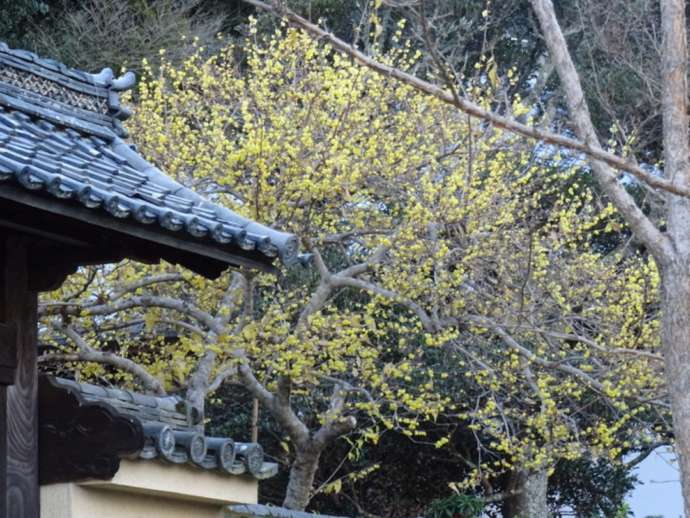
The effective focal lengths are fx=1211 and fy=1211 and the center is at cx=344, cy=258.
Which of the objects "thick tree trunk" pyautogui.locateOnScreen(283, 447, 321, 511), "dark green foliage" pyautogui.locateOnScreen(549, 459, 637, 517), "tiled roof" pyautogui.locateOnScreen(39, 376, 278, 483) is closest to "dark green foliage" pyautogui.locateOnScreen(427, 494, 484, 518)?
"dark green foliage" pyautogui.locateOnScreen(549, 459, 637, 517)

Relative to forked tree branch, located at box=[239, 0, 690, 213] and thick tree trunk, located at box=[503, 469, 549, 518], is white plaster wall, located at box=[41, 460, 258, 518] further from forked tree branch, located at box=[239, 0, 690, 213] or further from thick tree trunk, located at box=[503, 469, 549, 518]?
thick tree trunk, located at box=[503, 469, 549, 518]

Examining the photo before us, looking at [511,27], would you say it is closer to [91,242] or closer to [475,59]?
[475,59]

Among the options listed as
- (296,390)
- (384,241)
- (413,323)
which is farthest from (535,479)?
(384,241)

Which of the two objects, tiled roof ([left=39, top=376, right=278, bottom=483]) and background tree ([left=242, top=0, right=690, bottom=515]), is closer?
tiled roof ([left=39, top=376, right=278, bottom=483])

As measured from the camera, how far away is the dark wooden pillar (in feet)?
14.0

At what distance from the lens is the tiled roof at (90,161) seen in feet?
13.0

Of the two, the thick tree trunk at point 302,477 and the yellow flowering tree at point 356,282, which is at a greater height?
the yellow flowering tree at point 356,282

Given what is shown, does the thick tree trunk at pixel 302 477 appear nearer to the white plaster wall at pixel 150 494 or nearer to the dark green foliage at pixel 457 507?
the dark green foliage at pixel 457 507

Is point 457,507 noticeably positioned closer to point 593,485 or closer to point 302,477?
point 593,485

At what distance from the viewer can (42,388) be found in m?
4.50

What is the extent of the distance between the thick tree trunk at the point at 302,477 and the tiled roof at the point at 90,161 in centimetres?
516

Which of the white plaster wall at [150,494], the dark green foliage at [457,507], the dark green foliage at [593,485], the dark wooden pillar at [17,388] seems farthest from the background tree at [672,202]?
the dark green foliage at [593,485]

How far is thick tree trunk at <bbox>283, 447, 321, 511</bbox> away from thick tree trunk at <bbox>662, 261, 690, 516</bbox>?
15.4 feet

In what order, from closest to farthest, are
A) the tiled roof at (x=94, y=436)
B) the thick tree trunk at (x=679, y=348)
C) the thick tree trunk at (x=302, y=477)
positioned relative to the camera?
the tiled roof at (x=94, y=436) → the thick tree trunk at (x=679, y=348) → the thick tree trunk at (x=302, y=477)
